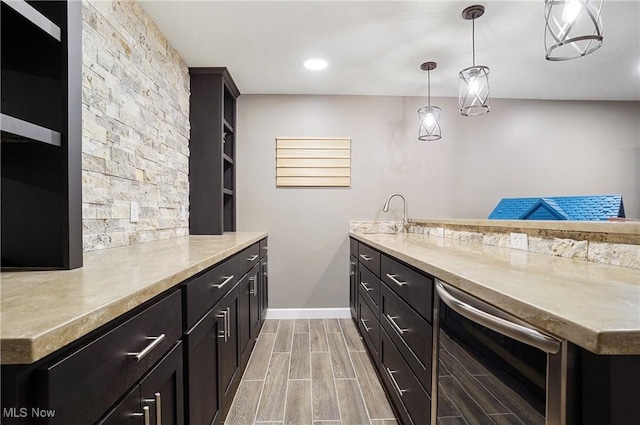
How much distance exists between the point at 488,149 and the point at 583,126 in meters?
1.16

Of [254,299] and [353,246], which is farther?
[353,246]

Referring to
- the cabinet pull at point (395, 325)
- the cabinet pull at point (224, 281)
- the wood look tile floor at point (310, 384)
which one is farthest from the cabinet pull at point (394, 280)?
the cabinet pull at point (224, 281)

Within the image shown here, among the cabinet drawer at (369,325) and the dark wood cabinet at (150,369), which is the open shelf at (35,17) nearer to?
the dark wood cabinet at (150,369)

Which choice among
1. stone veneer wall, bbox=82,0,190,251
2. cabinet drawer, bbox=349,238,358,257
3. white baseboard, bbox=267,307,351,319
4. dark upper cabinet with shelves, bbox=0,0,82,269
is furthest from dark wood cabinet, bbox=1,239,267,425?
white baseboard, bbox=267,307,351,319

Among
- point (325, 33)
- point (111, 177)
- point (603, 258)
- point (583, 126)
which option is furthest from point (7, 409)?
point (583, 126)

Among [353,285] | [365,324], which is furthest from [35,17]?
[353,285]

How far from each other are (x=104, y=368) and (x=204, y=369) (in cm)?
67

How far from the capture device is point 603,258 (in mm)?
1146

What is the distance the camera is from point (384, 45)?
7.77 feet

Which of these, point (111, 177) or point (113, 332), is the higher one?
point (111, 177)

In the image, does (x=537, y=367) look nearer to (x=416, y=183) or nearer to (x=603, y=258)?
(x=603, y=258)

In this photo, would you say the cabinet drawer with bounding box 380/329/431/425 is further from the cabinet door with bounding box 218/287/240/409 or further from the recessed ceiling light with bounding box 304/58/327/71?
the recessed ceiling light with bounding box 304/58/327/71

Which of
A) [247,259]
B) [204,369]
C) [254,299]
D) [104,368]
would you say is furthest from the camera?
[254,299]

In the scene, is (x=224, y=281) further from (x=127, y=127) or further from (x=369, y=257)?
(x=369, y=257)
